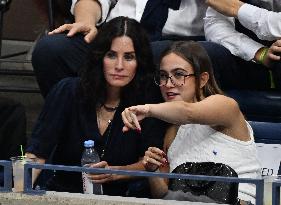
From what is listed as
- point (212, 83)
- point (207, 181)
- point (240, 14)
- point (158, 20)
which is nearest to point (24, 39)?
point (158, 20)

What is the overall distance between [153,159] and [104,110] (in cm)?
49

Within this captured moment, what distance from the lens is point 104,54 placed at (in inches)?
173

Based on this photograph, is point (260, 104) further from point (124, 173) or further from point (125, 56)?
point (124, 173)

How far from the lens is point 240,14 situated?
482 cm

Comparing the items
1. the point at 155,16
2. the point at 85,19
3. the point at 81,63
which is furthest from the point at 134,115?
the point at 155,16

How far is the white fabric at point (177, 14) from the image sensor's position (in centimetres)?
505

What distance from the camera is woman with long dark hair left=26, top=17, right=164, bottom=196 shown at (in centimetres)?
433

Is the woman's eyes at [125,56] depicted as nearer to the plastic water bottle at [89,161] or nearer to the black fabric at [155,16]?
the plastic water bottle at [89,161]

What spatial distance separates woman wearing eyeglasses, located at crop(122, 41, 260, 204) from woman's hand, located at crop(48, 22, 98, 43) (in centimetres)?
63

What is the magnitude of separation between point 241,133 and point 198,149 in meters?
0.22

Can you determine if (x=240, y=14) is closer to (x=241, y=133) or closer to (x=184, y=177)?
(x=241, y=133)

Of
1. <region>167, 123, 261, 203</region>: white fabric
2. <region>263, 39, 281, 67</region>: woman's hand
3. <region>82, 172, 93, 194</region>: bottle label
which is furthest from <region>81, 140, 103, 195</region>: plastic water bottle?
<region>263, 39, 281, 67</region>: woman's hand

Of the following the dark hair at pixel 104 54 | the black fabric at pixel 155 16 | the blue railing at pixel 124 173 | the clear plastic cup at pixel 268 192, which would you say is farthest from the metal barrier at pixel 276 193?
the black fabric at pixel 155 16

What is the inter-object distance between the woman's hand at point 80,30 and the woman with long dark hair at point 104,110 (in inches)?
13.9
